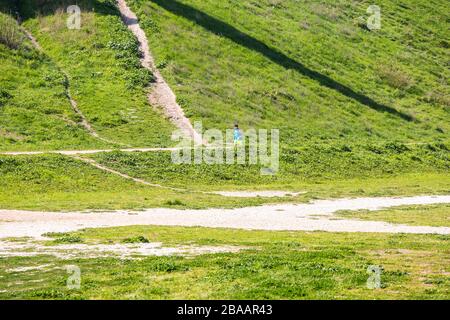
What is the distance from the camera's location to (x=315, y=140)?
223ft

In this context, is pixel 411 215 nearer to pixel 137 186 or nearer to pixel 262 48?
pixel 137 186

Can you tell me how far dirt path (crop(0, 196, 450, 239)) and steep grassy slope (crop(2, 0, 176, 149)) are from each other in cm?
2008

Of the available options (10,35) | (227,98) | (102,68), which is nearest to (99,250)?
(227,98)

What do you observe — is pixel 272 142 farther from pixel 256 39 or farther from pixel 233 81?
pixel 256 39

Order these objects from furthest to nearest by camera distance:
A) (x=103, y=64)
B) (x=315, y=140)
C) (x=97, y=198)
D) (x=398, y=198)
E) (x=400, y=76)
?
1. (x=400, y=76)
2. (x=103, y=64)
3. (x=315, y=140)
4. (x=398, y=198)
5. (x=97, y=198)

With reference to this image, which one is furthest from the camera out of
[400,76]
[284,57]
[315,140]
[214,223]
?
[400,76]

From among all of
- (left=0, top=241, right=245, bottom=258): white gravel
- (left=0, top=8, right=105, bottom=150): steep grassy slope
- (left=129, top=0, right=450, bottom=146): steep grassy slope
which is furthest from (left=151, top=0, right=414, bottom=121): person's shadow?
(left=0, top=241, right=245, bottom=258): white gravel

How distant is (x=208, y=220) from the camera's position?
3631 centimetres

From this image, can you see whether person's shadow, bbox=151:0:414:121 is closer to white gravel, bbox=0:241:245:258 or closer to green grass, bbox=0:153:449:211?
green grass, bbox=0:153:449:211

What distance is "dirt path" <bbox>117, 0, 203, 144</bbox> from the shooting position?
64.4 meters

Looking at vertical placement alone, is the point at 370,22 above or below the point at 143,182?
above
